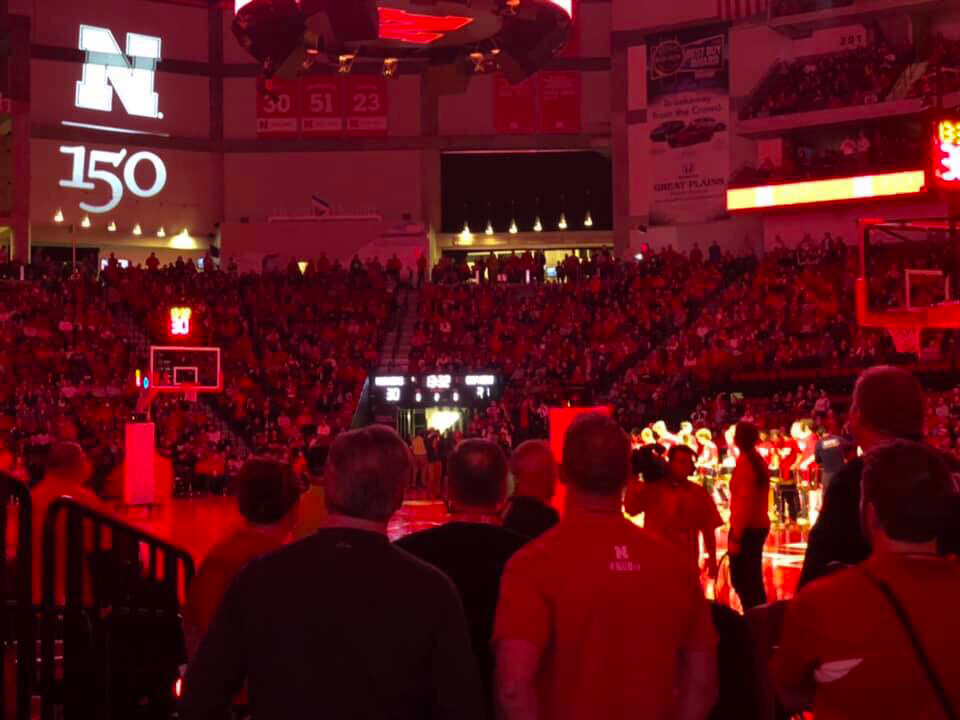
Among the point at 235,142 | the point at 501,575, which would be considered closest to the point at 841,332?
the point at 235,142

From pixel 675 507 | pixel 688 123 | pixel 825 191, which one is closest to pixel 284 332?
pixel 688 123

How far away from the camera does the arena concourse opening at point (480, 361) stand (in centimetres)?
372

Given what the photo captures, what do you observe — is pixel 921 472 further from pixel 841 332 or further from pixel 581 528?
pixel 841 332

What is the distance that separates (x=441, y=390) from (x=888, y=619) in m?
30.8

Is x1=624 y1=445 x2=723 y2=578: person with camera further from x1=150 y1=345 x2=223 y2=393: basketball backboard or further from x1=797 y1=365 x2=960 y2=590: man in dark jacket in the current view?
x1=150 y1=345 x2=223 y2=393: basketball backboard

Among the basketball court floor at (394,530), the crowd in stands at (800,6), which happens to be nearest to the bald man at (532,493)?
the basketball court floor at (394,530)

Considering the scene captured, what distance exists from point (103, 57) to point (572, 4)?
30.1 meters

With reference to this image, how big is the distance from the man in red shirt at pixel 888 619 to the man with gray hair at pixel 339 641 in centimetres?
88

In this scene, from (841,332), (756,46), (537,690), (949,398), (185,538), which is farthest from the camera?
(756,46)

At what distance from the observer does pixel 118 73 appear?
4528 cm

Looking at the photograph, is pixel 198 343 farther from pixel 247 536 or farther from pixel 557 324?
pixel 247 536

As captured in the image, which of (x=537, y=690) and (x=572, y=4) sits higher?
(x=572, y=4)

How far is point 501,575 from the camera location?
4359 mm

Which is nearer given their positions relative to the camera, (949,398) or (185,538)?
(185,538)
